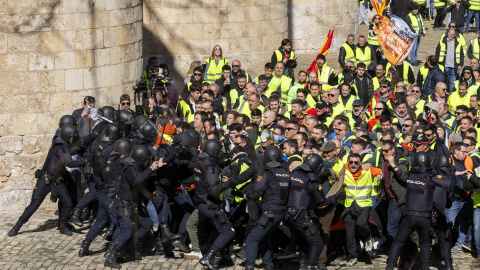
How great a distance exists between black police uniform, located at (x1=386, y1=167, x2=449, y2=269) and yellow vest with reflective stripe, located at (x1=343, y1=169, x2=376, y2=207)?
0.69 m

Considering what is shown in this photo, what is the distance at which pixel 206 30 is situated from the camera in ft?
75.3

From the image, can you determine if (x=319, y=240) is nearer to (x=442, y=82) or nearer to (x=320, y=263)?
(x=320, y=263)

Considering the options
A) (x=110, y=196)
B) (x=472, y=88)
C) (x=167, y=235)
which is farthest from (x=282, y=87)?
(x=110, y=196)

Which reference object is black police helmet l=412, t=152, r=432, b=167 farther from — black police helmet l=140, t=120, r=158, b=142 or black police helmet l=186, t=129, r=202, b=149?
black police helmet l=140, t=120, r=158, b=142

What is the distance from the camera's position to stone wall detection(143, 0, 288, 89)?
2269 centimetres

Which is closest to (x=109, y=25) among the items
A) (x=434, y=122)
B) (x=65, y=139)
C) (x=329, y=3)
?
(x=65, y=139)

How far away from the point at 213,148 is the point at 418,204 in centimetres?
279

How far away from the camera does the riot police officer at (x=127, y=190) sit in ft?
45.1

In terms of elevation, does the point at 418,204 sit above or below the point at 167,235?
above

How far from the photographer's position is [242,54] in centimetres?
2348

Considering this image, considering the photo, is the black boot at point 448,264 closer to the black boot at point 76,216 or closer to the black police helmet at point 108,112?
the black boot at point 76,216

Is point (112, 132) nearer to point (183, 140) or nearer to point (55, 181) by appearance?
point (55, 181)

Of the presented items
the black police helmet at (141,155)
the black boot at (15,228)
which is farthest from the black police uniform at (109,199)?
the black boot at (15,228)

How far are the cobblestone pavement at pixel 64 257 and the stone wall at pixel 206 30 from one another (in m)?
7.98
